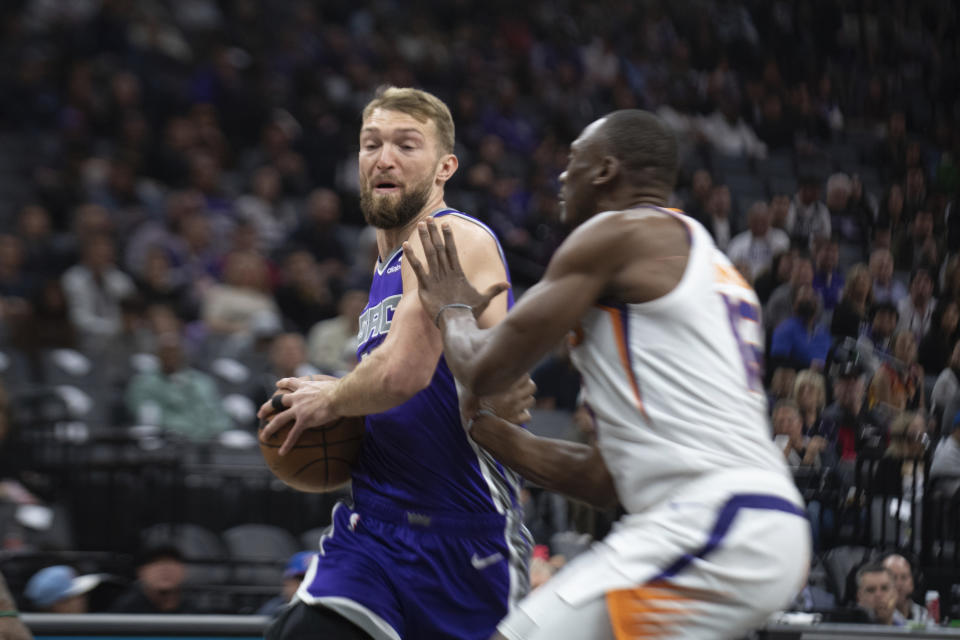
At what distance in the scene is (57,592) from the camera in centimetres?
650

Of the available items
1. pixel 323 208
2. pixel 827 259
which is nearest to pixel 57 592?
pixel 323 208

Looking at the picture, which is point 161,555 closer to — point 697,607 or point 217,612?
point 217,612

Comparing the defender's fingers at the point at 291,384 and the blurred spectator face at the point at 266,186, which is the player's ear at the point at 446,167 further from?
the blurred spectator face at the point at 266,186

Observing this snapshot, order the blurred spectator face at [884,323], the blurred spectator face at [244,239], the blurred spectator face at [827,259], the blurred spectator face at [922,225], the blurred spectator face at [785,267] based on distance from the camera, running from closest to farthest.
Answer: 1. the blurred spectator face at [884,323]
2. the blurred spectator face at [785,267]
3. the blurred spectator face at [827,259]
4. the blurred spectator face at [244,239]
5. the blurred spectator face at [922,225]

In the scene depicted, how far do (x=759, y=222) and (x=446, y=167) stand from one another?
23.7 feet

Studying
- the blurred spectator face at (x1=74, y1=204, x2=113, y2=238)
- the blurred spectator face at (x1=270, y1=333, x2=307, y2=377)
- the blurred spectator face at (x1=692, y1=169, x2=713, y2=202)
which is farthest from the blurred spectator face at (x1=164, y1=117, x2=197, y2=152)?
the blurred spectator face at (x1=692, y1=169, x2=713, y2=202)

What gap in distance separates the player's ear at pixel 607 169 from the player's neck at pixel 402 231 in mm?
1007

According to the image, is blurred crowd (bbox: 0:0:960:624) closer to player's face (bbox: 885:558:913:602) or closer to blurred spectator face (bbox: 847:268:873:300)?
blurred spectator face (bbox: 847:268:873:300)

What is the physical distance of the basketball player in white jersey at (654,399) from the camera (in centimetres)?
263

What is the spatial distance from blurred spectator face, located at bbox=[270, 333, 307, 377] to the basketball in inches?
190

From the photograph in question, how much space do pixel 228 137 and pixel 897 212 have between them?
6.55m

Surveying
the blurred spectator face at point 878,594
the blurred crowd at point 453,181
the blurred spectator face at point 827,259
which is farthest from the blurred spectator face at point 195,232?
the blurred spectator face at point 878,594

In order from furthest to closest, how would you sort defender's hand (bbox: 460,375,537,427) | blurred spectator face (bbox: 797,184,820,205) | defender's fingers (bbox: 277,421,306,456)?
blurred spectator face (bbox: 797,184,820,205)
defender's fingers (bbox: 277,421,306,456)
defender's hand (bbox: 460,375,537,427)

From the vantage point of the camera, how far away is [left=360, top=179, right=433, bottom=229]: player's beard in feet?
12.7
